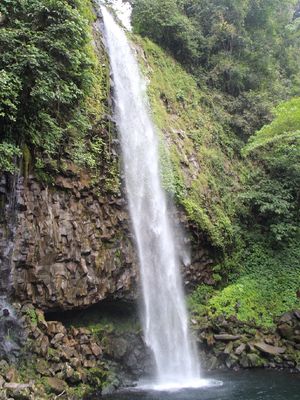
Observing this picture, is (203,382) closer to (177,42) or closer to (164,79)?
(164,79)

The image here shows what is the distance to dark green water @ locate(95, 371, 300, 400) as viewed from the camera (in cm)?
1137

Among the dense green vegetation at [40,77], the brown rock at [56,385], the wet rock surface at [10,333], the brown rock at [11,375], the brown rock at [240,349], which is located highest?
the dense green vegetation at [40,77]

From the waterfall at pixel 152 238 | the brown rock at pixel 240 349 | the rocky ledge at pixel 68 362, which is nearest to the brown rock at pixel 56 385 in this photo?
the rocky ledge at pixel 68 362

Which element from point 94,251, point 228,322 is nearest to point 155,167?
point 94,251

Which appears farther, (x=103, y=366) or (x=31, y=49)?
(x=103, y=366)

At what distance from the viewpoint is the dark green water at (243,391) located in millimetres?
11367

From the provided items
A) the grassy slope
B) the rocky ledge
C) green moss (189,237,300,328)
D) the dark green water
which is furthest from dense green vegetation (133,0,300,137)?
the rocky ledge

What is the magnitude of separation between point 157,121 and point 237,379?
10.5 meters

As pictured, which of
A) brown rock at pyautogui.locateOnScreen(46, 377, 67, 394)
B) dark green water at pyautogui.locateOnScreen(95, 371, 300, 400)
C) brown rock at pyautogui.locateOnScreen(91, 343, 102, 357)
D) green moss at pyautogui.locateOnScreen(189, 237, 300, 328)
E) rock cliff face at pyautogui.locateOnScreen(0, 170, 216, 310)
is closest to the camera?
brown rock at pyautogui.locateOnScreen(46, 377, 67, 394)

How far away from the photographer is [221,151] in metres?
21.5

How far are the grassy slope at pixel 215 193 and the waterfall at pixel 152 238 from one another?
0.76 meters

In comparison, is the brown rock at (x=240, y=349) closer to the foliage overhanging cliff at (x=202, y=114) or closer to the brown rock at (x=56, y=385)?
the foliage overhanging cliff at (x=202, y=114)

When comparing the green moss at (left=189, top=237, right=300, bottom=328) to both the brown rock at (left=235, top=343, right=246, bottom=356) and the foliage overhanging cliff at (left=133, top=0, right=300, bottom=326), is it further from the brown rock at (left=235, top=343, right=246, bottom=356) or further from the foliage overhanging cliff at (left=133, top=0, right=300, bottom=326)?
the brown rock at (left=235, top=343, right=246, bottom=356)

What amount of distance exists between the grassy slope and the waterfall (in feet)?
2.49
